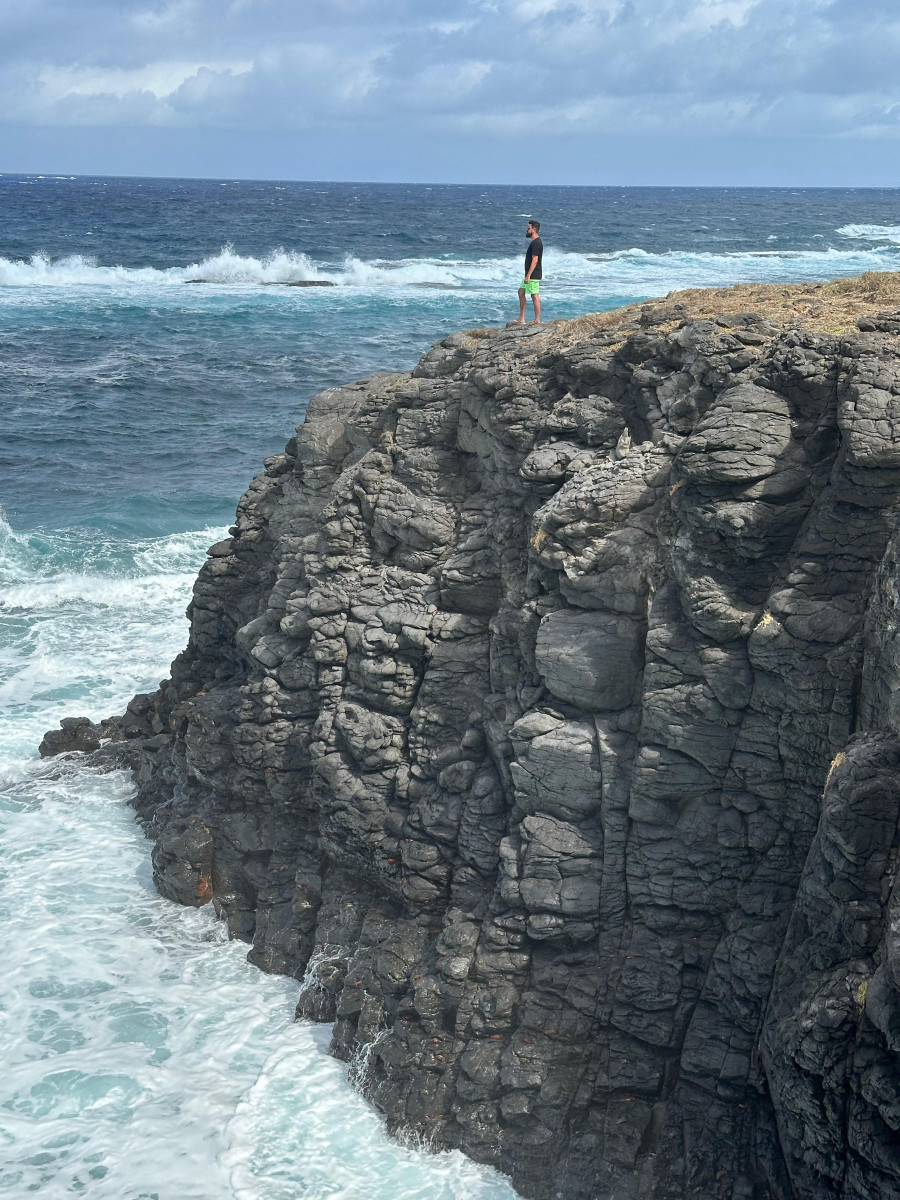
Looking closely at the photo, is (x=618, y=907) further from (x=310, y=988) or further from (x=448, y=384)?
(x=448, y=384)

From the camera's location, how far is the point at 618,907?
12852 mm

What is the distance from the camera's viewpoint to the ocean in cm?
1327

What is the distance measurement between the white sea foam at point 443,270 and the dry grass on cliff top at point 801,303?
5224 cm

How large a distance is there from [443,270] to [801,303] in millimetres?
70404

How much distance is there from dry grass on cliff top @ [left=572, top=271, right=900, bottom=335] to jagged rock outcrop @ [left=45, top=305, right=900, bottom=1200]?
58 centimetres

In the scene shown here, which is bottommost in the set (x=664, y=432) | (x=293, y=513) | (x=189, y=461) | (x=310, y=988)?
(x=310, y=988)

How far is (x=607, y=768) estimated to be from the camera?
A: 1286 centimetres

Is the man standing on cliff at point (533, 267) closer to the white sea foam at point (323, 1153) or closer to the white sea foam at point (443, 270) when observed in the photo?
the white sea foam at point (323, 1153)

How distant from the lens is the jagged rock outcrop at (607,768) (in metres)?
10.8

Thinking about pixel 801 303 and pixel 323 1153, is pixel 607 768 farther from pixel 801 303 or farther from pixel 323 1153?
pixel 801 303

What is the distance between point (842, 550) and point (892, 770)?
2.63 m

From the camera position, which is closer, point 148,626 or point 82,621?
point 148,626

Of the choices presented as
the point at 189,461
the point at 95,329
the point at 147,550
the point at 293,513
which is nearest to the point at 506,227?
the point at 95,329

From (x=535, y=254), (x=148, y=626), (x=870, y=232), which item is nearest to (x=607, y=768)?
(x=535, y=254)
